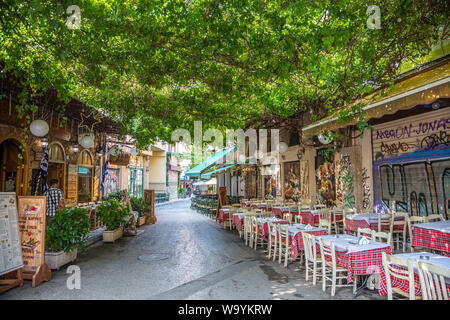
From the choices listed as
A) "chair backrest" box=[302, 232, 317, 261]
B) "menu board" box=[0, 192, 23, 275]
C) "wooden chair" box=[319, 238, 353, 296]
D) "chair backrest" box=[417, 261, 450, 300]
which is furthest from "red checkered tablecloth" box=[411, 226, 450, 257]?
"menu board" box=[0, 192, 23, 275]

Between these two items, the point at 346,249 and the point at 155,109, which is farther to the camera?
the point at 155,109

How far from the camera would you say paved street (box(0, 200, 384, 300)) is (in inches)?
185

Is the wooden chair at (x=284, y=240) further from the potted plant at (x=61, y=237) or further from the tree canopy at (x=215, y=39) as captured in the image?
the potted plant at (x=61, y=237)

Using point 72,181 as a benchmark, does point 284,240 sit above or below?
below

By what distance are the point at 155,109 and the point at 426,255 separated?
8.86 metres

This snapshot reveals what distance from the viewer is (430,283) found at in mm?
3104

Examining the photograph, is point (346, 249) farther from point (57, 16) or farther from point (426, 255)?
point (57, 16)

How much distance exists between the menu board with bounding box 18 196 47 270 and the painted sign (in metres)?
9.71

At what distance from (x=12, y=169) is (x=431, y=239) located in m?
12.6

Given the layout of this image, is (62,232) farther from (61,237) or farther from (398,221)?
(398,221)

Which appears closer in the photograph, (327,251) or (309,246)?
(327,251)

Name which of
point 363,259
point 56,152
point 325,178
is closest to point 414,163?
point 325,178

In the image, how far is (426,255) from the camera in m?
4.01
